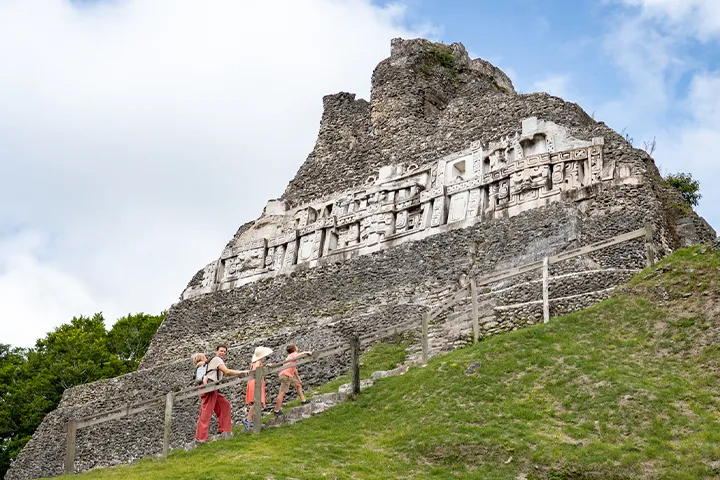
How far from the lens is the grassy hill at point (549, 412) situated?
1374 cm

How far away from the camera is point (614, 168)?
85.1 feet

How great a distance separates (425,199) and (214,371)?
44.8 feet

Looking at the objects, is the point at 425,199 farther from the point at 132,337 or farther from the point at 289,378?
the point at 132,337

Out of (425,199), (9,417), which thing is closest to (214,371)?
(425,199)

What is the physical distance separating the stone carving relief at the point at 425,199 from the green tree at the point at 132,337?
10183 mm

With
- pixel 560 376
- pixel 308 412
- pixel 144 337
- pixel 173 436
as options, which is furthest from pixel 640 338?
pixel 144 337

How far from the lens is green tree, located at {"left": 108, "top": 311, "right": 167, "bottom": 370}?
4281 cm

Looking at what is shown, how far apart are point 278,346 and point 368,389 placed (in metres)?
9.26

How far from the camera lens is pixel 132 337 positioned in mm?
43031

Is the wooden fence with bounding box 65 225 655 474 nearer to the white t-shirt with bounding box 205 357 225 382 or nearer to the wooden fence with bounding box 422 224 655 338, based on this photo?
the wooden fence with bounding box 422 224 655 338

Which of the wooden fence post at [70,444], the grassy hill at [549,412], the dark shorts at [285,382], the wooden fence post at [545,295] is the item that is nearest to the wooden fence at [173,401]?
the wooden fence post at [70,444]

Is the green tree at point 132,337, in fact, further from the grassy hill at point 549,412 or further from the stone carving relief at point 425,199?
the grassy hill at point 549,412

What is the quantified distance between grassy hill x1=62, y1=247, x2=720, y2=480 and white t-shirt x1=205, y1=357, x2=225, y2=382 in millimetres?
1052

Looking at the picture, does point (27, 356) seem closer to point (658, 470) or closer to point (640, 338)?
point (640, 338)
